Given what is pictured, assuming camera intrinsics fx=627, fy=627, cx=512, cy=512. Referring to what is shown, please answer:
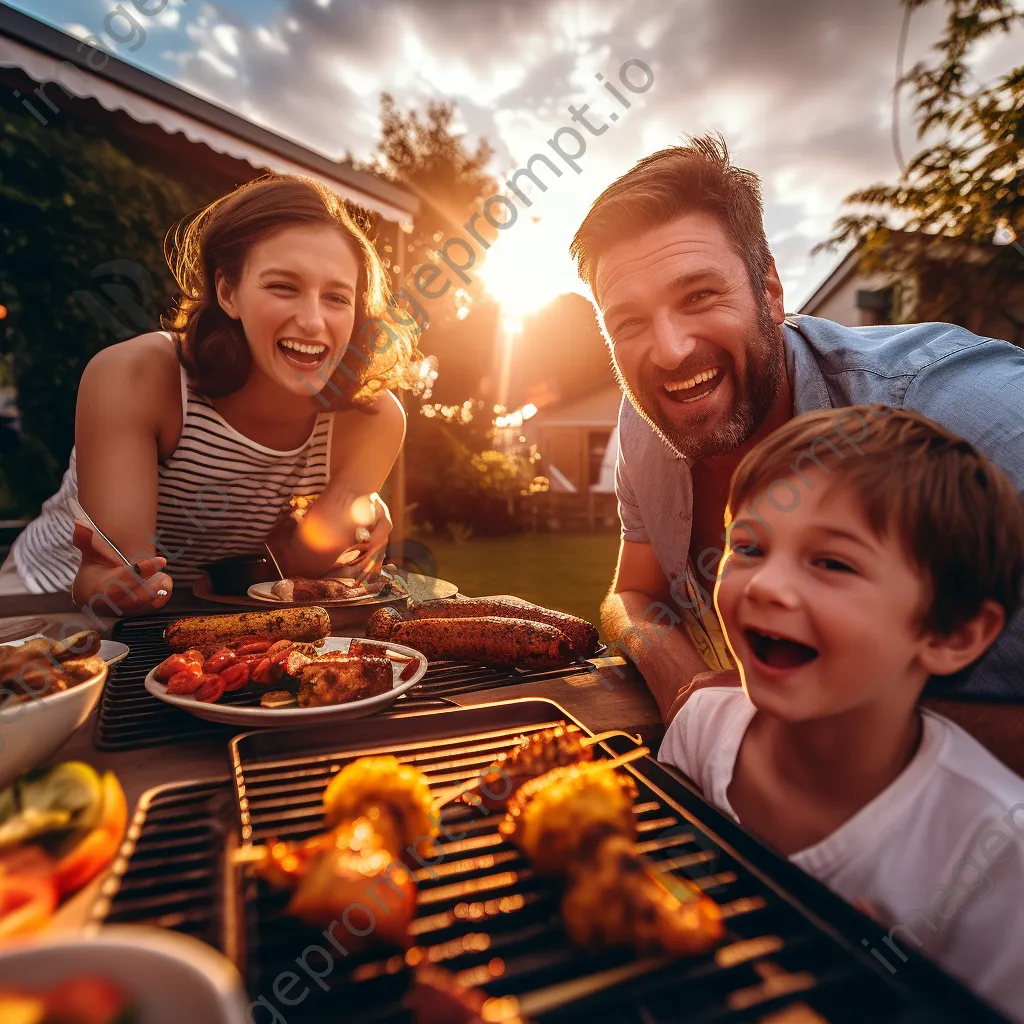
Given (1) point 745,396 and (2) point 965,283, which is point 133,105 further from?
(2) point 965,283

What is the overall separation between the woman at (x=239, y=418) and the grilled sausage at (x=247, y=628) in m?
0.57

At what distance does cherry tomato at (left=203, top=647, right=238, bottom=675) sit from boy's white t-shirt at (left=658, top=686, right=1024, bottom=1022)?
154cm

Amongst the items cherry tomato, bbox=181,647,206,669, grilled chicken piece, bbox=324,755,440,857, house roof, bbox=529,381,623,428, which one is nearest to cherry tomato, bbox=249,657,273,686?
cherry tomato, bbox=181,647,206,669

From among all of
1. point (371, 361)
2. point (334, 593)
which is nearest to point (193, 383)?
point (371, 361)

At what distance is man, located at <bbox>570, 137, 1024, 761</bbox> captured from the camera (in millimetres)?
2092

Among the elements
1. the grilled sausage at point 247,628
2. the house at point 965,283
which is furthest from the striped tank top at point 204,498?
the house at point 965,283

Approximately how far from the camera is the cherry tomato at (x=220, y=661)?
1.79 m

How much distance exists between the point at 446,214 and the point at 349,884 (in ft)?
67.4

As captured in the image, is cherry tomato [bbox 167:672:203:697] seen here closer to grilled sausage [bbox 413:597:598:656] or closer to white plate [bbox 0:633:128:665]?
white plate [bbox 0:633:128:665]

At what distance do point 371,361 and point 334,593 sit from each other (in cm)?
164

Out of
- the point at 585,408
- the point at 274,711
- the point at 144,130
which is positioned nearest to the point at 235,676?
the point at 274,711

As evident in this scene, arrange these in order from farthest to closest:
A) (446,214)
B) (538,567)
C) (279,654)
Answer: (446,214), (538,567), (279,654)

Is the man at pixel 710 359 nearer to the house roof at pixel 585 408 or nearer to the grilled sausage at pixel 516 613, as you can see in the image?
the grilled sausage at pixel 516 613

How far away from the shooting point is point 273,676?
5.92 feet
